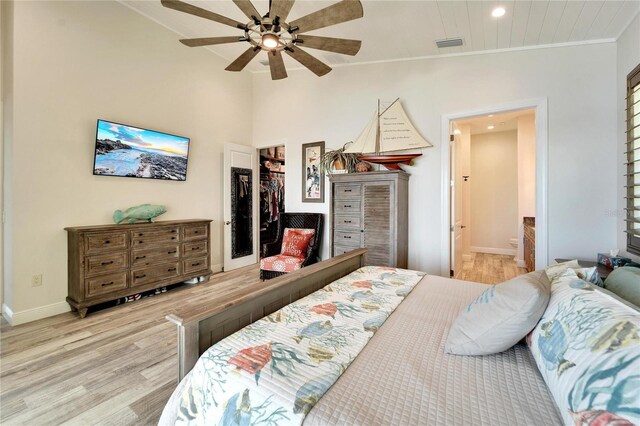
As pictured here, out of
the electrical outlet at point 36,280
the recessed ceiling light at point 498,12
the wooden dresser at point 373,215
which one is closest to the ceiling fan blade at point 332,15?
the recessed ceiling light at point 498,12

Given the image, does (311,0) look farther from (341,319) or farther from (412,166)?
(341,319)

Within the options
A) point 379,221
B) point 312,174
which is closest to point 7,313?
point 312,174

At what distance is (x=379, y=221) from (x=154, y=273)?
289cm

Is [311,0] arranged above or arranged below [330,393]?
above

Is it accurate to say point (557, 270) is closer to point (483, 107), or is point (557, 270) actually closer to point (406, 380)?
point (406, 380)

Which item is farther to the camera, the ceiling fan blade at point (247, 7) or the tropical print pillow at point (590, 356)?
the ceiling fan blade at point (247, 7)

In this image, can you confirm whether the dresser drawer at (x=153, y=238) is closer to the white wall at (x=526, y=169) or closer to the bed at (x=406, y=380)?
the bed at (x=406, y=380)

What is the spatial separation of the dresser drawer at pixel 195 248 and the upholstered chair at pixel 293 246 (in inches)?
33.5

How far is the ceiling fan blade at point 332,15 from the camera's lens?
6.41 feet

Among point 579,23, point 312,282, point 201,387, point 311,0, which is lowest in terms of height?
point 201,387

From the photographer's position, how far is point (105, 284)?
10.0ft

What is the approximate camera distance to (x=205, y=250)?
4.11m

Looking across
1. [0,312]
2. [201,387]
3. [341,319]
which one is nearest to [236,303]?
[201,387]

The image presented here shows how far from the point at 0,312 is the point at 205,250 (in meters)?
2.13
